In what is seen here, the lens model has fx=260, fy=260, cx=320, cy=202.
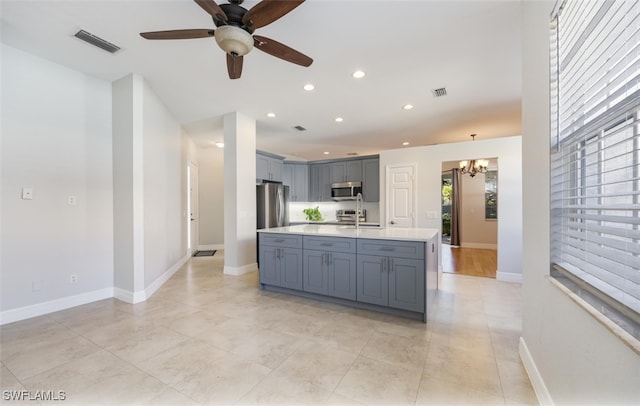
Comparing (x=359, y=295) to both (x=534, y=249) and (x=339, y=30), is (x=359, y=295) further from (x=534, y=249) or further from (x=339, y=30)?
(x=339, y=30)

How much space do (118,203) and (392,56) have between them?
3.64 meters

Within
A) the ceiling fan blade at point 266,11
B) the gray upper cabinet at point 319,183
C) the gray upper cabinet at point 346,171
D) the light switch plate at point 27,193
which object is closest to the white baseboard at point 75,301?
the light switch plate at point 27,193

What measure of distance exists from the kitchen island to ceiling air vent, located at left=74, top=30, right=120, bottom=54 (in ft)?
8.17

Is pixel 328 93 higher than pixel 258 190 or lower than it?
higher

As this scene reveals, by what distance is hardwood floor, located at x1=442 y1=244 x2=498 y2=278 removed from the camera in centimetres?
462

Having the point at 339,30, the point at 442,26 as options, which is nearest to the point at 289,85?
the point at 339,30

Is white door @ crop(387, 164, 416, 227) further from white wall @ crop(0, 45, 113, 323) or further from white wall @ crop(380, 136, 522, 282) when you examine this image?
white wall @ crop(0, 45, 113, 323)

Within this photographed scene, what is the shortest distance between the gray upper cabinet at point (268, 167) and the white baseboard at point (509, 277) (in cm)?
484

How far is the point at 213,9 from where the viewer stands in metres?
1.69

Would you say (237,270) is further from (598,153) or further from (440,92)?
(598,153)

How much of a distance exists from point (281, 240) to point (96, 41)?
2.73 m

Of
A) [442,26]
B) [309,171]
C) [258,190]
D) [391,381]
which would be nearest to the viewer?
[391,381]

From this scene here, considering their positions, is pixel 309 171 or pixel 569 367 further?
pixel 309 171

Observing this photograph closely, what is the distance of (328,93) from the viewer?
3.56 metres
